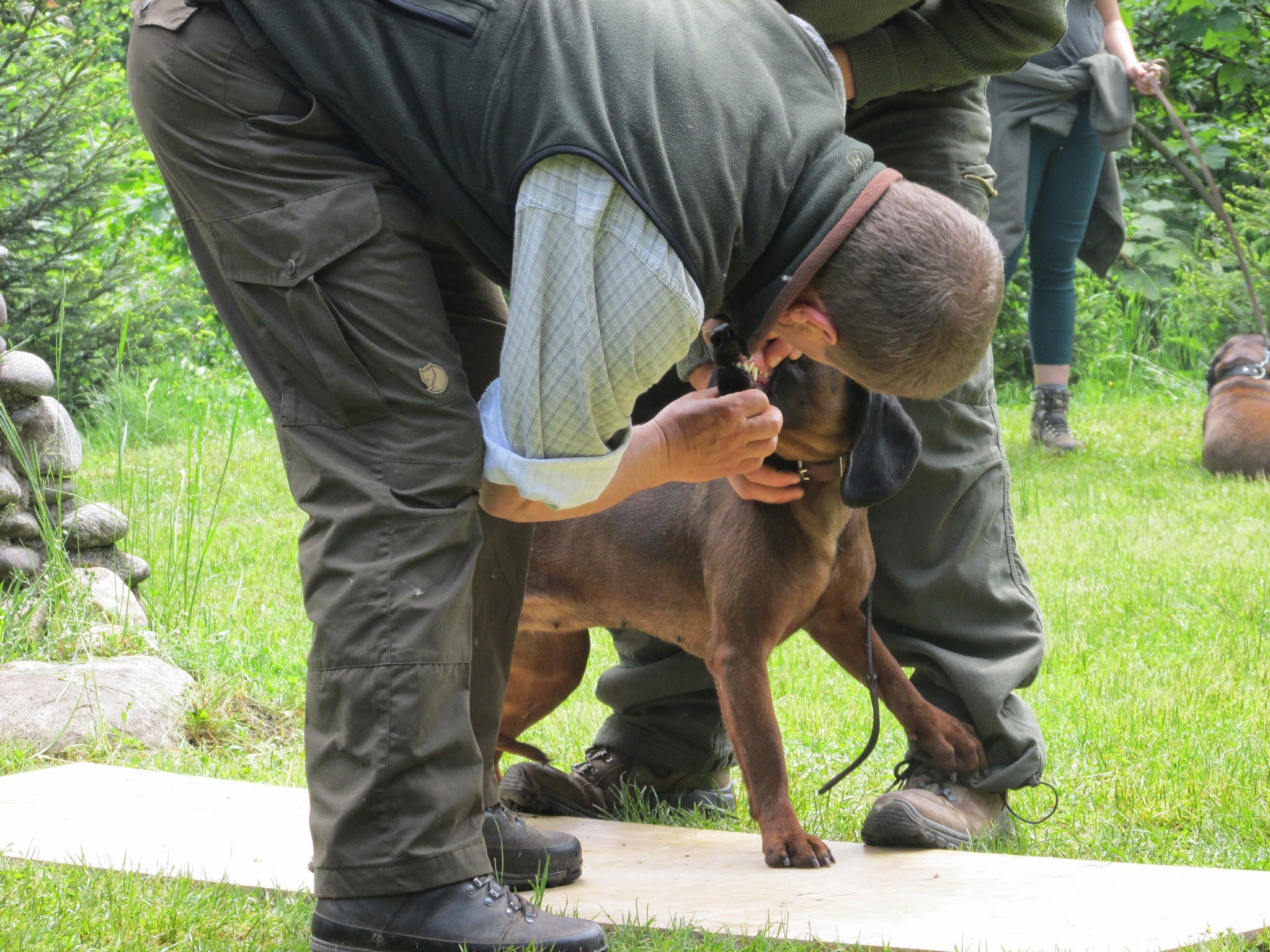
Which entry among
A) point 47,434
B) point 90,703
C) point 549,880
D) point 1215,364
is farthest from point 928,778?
point 1215,364

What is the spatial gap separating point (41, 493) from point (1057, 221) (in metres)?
5.30

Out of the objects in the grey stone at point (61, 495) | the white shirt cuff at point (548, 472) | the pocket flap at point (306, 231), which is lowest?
the grey stone at point (61, 495)

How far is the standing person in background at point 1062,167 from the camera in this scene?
6762 mm

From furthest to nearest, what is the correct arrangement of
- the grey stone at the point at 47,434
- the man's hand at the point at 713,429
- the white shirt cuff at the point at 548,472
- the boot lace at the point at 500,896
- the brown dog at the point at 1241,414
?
→ the brown dog at the point at 1241,414 < the grey stone at the point at 47,434 < the man's hand at the point at 713,429 < the boot lace at the point at 500,896 < the white shirt cuff at the point at 548,472

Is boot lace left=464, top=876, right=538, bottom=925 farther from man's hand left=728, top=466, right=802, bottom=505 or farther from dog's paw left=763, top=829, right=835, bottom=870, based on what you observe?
man's hand left=728, top=466, right=802, bottom=505

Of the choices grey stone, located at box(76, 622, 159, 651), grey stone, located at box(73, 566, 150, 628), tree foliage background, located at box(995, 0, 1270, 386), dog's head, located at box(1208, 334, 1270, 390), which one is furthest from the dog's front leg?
tree foliage background, located at box(995, 0, 1270, 386)

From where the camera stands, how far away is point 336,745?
2.05 metres

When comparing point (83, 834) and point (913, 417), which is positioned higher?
point (913, 417)

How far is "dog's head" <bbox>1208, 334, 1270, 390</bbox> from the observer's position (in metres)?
7.92

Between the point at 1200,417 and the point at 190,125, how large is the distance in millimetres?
8263

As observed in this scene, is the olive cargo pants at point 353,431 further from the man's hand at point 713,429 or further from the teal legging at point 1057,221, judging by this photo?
the teal legging at point 1057,221

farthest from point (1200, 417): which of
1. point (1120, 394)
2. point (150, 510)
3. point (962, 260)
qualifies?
point (962, 260)

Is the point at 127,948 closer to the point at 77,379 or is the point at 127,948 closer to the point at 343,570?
the point at 343,570

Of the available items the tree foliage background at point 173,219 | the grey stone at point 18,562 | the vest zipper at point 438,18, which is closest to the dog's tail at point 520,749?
the vest zipper at point 438,18
